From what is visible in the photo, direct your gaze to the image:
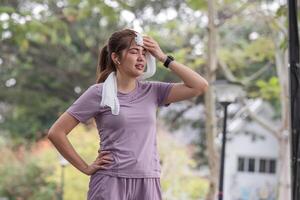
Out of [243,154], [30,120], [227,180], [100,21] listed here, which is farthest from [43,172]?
[243,154]

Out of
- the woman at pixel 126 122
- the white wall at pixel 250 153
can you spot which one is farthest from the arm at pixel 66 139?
the white wall at pixel 250 153

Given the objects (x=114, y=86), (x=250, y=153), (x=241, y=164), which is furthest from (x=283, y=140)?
(x=241, y=164)

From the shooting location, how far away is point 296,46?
99.0 inches

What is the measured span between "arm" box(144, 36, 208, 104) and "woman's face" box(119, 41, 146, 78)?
0.12ft

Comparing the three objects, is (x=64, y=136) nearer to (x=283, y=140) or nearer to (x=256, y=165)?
(x=283, y=140)

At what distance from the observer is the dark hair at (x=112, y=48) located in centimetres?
189

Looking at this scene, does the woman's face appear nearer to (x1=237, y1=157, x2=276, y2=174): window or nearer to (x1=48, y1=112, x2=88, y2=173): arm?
(x1=48, y1=112, x2=88, y2=173): arm

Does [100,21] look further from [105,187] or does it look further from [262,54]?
[105,187]

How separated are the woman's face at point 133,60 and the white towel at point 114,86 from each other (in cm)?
2

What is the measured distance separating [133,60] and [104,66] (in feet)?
0.52

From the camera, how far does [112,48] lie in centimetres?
192

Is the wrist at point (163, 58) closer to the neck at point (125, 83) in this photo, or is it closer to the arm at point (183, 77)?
the arm at point (183, 77)

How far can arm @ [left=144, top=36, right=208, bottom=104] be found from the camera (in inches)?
74.9

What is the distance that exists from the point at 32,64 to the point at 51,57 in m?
0.51
